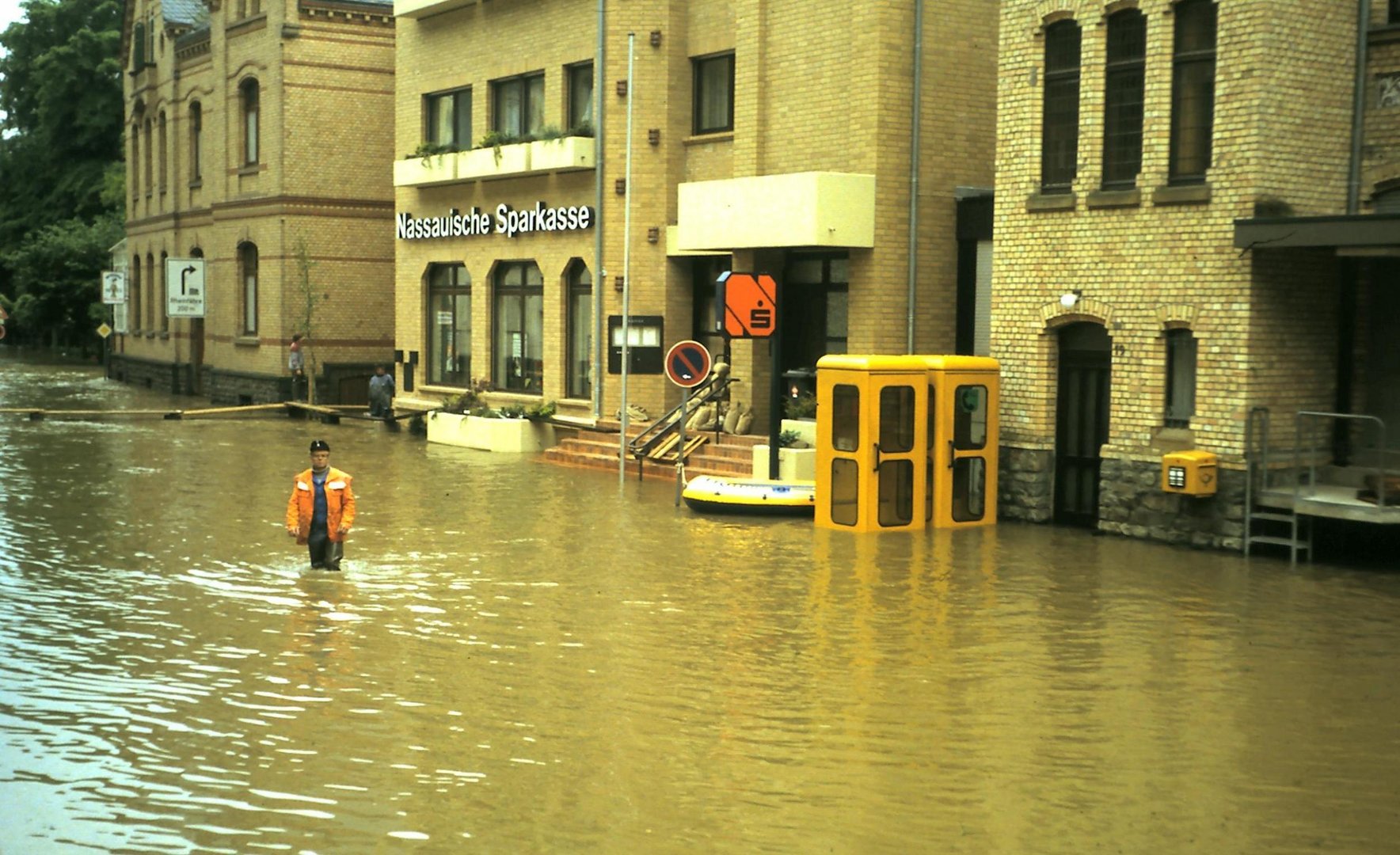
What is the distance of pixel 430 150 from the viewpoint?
118ft

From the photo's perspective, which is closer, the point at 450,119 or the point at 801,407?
the point at 801,407

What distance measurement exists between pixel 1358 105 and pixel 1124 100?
2687mm

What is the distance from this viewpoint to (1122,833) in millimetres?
8797

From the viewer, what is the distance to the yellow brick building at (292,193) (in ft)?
139

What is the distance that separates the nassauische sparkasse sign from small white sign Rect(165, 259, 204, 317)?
11.1 meters

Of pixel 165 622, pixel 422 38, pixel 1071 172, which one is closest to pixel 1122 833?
pixel 165 622

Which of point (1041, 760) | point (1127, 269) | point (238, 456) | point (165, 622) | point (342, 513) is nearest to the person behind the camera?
point (1041, 760)

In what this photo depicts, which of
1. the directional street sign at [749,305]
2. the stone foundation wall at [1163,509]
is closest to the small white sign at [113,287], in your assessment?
the directional street sign at [749,305]

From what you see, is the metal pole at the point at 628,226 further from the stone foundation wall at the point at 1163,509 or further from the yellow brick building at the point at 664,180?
the stone foundation wall at the point at 1163,509

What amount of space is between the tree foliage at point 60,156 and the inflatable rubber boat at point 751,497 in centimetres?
5387

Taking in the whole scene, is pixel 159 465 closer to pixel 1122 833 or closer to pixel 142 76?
pixel 1122 833

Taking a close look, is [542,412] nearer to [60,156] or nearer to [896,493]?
[896,493]

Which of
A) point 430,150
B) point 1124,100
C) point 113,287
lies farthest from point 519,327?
point 113,287

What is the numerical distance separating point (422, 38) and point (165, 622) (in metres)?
24.9
